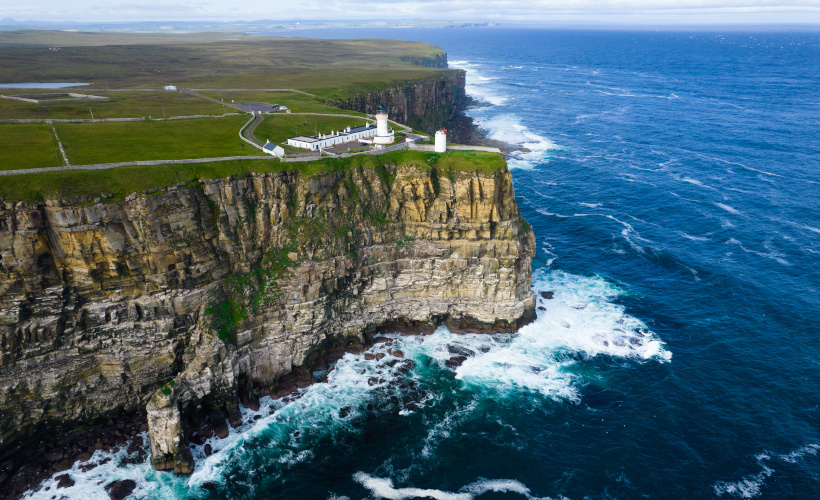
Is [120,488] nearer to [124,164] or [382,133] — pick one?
[124,164]

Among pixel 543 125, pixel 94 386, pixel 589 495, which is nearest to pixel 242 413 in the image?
pixel 94 386

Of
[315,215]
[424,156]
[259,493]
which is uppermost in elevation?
[424,156]

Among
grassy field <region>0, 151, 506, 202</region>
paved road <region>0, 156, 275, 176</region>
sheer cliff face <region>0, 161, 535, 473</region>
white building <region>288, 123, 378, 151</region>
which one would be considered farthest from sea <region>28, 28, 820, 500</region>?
paved road <region>0, 156, 275, 176</region>

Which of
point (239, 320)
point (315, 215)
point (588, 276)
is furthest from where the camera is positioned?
point (588, 276)

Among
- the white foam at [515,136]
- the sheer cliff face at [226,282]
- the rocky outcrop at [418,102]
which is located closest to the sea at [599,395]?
the sheer cliff face at [226,282]

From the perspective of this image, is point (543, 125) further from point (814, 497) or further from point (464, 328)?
point (814, 497)

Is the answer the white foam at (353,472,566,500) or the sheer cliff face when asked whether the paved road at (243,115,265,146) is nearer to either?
the sheer cliff face
